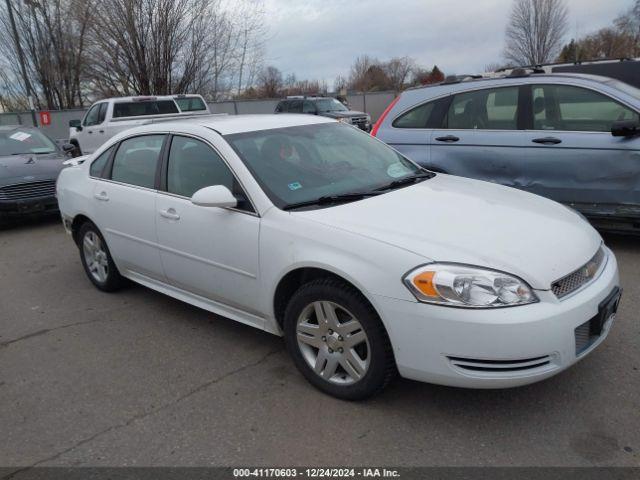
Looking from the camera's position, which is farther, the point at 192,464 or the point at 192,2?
the point at 192,2

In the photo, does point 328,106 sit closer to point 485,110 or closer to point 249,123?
point 485,110

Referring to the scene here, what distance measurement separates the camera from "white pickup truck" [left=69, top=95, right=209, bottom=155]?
13.5 meters

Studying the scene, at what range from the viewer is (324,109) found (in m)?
19.4

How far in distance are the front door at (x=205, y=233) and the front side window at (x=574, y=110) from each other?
357cm

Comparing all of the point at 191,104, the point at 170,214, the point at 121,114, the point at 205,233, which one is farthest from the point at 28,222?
the point at 191,104

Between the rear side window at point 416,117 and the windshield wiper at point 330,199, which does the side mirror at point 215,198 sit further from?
the rear side window at point 416,117

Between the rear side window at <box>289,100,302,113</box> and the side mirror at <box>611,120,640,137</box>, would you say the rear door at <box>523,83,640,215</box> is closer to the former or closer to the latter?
the side mirror at <box>611,120,640,137</box>

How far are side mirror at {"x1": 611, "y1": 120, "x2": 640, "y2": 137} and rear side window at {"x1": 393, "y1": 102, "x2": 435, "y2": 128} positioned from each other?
1916mm

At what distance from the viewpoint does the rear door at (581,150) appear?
520 cm

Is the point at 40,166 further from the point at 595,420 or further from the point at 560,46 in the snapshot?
the point at 560,46

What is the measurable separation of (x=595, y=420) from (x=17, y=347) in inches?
151

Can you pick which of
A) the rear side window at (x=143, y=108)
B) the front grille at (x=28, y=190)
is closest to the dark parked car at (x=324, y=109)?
the rear side window at (x=143, y=108)

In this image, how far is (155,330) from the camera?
14.0ft

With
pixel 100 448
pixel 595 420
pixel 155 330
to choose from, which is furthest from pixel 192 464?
pixel 595 420
